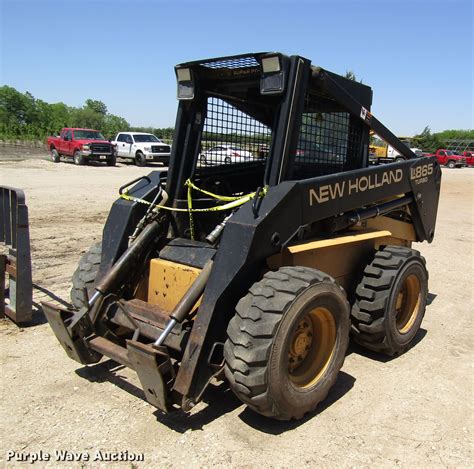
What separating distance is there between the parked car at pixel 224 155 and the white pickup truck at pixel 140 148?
21.6 meters

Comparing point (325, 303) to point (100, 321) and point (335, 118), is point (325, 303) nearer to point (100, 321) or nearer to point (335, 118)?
point (100, 321)

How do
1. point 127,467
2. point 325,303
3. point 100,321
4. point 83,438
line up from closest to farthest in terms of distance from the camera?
point 127,467 → point 83,438 → point 325,303 → point 100,321

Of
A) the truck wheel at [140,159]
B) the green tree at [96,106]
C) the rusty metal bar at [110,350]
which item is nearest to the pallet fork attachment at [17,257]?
the rusty metal bar at [110,350]

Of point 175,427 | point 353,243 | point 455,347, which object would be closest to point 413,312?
point 455,347

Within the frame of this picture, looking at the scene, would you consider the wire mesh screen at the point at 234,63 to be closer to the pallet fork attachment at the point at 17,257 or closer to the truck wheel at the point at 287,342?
the truck wheel at the point at 287,342

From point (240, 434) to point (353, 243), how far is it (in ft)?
6.27

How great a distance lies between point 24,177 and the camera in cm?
1773

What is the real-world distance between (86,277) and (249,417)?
177cm

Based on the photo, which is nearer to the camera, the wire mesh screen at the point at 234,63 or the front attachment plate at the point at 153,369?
the front attachment plate at the point at 153,369

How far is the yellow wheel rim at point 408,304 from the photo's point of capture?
4512 millimetres

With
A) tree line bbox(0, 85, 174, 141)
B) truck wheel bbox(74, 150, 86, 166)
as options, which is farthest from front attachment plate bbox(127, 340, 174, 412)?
tree line bbox(0, 85, 174, 141)

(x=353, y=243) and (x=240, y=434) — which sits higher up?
(x=353, y=243)

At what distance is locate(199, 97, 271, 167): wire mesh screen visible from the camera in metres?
4.47

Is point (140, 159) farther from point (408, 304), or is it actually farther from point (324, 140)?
point (408, 304)
